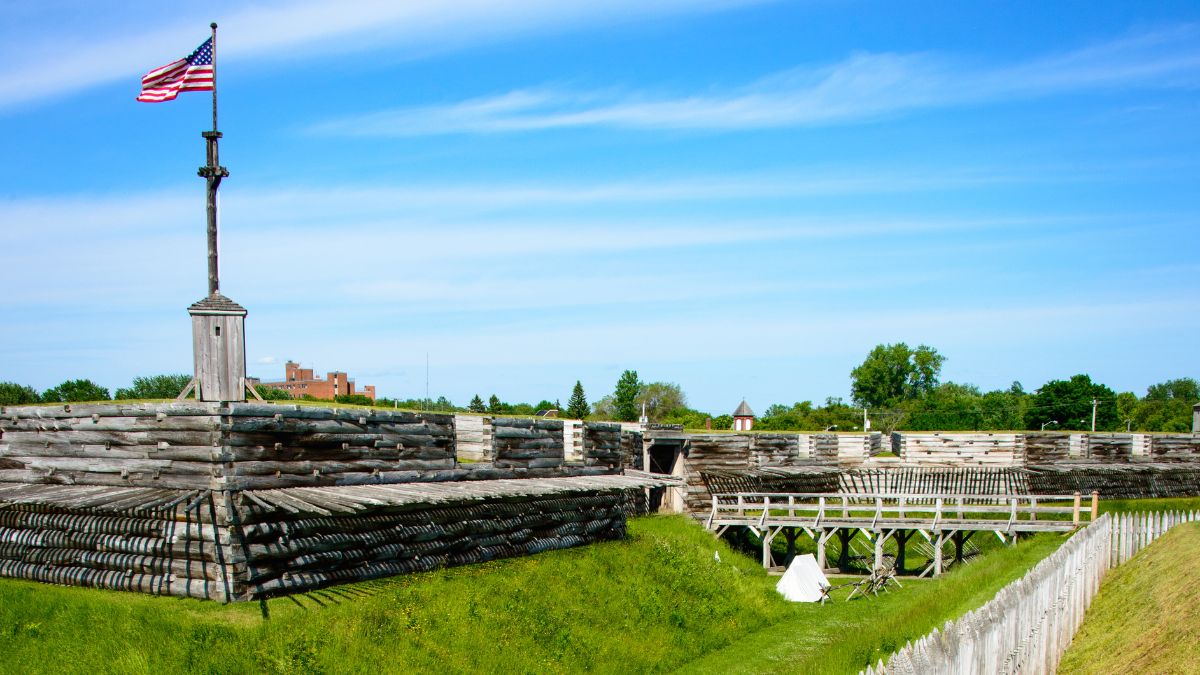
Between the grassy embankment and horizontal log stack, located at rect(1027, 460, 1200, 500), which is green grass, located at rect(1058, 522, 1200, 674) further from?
horizontal log stack, located at rect(1027, 460, 1200, 500)

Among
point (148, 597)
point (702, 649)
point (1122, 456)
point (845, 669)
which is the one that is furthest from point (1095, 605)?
point (1122, 456)

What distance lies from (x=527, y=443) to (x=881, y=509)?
11623 mm

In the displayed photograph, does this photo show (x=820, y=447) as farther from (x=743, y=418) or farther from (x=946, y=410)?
(x=946, y=410)

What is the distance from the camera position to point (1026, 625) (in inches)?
410

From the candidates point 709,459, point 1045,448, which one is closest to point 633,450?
point 709,459

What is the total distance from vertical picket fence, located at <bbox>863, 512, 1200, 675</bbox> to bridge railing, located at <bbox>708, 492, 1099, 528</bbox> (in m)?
6.47

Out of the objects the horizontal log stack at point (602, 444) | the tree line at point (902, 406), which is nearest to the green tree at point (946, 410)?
the tree line at point (902, 406)

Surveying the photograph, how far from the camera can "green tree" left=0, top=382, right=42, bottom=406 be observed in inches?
1332

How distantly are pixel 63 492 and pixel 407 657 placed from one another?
6.52m

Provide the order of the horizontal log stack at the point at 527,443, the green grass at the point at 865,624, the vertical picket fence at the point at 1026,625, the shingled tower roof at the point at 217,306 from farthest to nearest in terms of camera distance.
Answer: the horizontal log stack at the point at 527,443
the shingled tower roof at the point at 217,306
the green grass at the point at 865,624
the vertical picket fence at the point at 1026,625

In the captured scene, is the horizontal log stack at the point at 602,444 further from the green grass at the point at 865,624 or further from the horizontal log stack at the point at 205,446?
the horizontal log stack at the point at 205,446

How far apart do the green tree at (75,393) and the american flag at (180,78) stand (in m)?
16.1

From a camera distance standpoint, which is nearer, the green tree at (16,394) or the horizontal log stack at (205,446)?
the horizontal log stack at (205,446)

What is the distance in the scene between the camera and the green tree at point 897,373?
430ft
